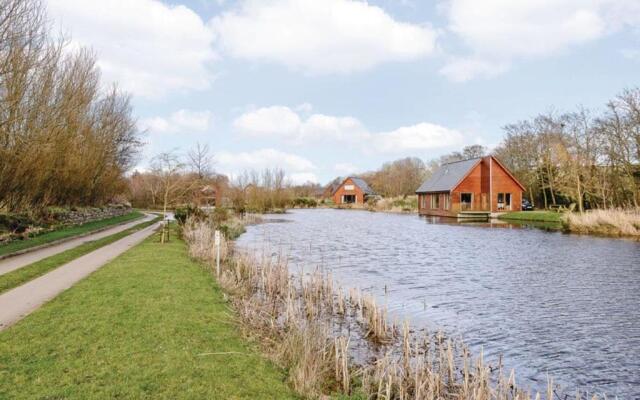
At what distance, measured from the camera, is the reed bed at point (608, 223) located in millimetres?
23547

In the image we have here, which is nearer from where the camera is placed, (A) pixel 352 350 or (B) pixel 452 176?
(A) pixel 352 350

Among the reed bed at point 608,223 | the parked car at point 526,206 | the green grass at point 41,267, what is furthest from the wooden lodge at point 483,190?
the green grass at point 41,267

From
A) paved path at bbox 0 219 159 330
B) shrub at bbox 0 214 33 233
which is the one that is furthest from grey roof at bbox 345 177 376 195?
paved path at bbox 0 219 159 330

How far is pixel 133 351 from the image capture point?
18.9 ft

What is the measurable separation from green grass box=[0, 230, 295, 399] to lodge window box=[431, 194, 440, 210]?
40170 millimetres

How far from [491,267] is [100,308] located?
11950 mm

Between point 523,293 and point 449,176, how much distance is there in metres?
36.7

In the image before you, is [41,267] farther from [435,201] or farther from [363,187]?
[363,187]

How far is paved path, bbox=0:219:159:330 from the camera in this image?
733cm

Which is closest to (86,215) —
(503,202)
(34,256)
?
(34,256)

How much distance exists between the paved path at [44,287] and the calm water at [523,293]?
619 cm

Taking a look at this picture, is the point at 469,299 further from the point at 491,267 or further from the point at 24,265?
the point at 24,265

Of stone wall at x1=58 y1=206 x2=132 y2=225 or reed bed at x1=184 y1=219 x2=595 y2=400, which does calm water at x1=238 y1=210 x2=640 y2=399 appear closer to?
reed bed at x1=184 y1=219 x2=595 y2=400

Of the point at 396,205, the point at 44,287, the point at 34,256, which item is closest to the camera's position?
the point at 44,287
